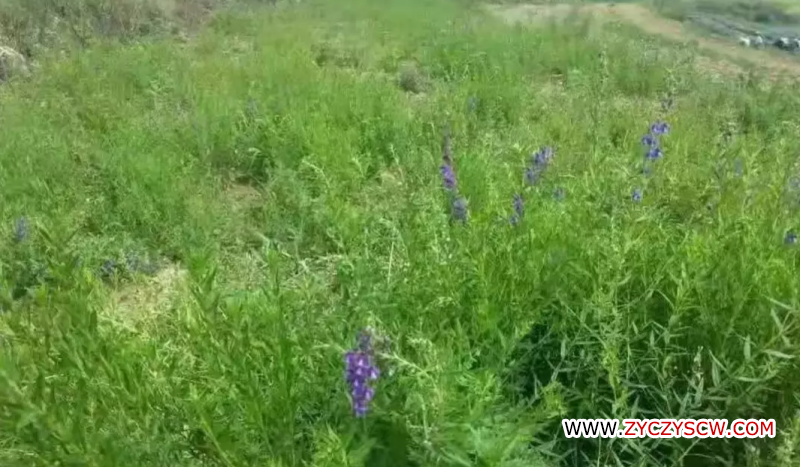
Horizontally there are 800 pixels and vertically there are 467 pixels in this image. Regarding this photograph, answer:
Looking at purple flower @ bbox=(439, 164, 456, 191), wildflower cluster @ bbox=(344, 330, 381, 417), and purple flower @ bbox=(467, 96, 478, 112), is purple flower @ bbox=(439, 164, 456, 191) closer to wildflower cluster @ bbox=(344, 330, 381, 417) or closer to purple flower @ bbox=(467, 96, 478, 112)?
wildflower cluster @ bbox=(344, 330, 381, 417)

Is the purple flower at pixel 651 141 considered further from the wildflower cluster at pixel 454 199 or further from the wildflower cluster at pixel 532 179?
the wildflower cluster at pixel 454 199

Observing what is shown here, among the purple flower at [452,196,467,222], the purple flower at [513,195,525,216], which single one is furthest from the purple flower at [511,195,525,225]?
the purple flower at [452,196,467,222]

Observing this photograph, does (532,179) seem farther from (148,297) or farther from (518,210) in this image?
(148,297)

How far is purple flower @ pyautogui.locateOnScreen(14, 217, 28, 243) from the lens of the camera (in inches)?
113

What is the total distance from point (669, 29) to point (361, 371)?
355 inches

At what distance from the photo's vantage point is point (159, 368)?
193 cm

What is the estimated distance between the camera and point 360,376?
1515 mm

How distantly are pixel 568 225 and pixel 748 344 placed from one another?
697mm

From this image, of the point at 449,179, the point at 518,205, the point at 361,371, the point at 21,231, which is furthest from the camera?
the point at 21,231

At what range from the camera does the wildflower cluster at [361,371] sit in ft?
4.92

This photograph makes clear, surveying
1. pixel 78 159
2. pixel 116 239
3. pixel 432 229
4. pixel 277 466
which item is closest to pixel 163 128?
pixel 78 159

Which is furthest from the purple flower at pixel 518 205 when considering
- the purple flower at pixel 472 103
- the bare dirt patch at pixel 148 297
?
the purple flower at pixel 472 103

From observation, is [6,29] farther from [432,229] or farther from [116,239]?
[432,229]

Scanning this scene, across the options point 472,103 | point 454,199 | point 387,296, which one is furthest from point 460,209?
point 472,103
